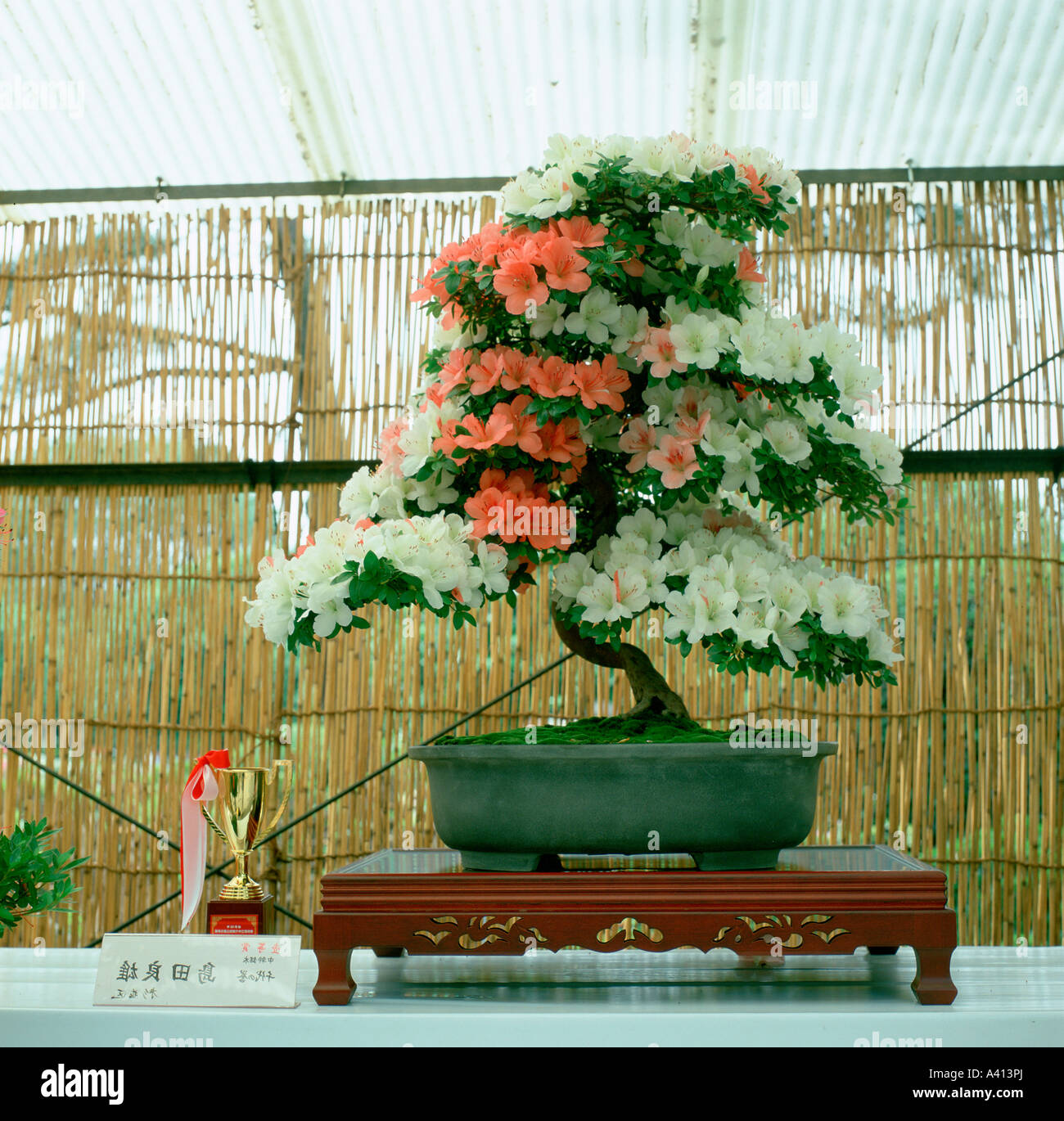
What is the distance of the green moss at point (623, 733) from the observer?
114cm

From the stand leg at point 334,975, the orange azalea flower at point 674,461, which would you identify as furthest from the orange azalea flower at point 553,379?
the stand leg at point 334,975

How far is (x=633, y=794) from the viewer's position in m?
1.08

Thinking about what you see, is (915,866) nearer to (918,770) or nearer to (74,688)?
(918,770)

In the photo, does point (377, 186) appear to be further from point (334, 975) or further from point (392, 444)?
point (334, 975)

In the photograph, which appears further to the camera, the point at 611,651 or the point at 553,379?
the point at 611,651

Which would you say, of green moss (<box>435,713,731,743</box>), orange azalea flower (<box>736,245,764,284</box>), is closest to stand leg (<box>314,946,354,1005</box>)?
green moss (<box>435,713,731,743</box>)

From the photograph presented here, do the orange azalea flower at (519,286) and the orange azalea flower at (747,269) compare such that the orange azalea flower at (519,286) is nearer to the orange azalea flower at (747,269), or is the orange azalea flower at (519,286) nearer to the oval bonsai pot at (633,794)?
the orange azalea flower at (747,269)

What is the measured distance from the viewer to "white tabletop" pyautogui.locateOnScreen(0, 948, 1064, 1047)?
965 mm

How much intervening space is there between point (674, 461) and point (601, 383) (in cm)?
11

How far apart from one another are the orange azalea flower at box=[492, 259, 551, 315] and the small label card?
0.64 meters

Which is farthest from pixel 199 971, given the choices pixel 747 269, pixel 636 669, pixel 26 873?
pixel 747 269

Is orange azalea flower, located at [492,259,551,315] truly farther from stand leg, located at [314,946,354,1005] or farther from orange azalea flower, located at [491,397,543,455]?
stand leg, located at [314,946,354,1005]

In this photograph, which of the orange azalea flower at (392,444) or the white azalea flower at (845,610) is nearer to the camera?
the white azalea flower at (845,610)

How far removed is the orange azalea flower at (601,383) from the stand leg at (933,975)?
1.95 ft
